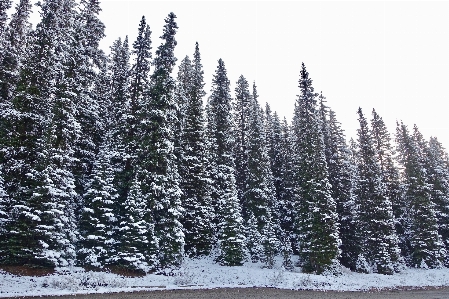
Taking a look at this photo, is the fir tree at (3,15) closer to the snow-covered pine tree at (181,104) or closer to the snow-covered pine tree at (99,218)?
the snow-covered pine tree at (99,218)

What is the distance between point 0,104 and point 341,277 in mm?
31780

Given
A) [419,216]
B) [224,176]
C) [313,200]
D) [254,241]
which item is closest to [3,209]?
[224,176]

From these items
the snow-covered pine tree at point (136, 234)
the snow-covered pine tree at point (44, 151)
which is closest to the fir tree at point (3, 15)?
the snow-covered pine tree at point (44, 151)

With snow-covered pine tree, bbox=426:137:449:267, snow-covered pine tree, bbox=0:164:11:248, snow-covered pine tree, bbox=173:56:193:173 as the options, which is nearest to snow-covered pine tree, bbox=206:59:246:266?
snow-covered pine tree, bbox=173:56:193:173

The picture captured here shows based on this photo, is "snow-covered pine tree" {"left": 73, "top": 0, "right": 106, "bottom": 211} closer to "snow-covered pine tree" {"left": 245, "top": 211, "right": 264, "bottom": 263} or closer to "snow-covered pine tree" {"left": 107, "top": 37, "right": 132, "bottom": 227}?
"snow-covered pine tree" {"left": 107, "top": 37, "right": 132, "bottom": 227}

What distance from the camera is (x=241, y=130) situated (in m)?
47.1

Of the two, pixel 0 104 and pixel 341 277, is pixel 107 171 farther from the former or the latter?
pixel 341 277

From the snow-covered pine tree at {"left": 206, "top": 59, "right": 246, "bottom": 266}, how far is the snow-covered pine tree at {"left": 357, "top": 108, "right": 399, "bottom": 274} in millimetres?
16281

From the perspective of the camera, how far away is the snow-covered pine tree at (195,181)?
32125 millimetres

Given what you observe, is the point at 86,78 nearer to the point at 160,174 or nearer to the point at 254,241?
the point at 160,174

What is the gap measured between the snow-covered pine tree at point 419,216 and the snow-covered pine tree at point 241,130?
23254 mm

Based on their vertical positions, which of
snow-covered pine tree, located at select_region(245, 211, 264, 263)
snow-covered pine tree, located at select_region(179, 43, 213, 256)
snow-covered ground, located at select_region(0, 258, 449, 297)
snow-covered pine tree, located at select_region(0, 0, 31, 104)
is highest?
snow-covered pine tree, located at select_region(0, 0, 31, 104)

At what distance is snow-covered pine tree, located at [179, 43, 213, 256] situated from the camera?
105ft

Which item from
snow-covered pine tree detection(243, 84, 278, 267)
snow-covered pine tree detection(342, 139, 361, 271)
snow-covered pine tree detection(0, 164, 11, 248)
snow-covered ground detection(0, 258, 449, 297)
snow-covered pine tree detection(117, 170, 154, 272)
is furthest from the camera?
snow-covered pine tree detection(342, 139, 361, 271)
